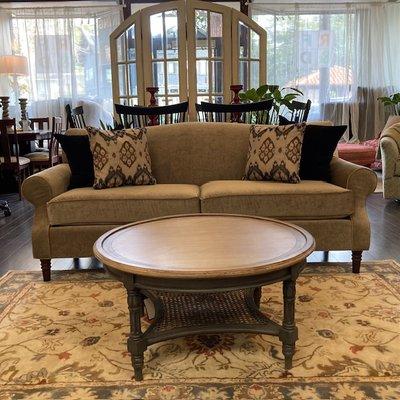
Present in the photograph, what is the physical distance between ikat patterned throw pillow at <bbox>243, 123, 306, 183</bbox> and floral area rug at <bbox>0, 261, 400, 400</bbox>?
2.48 feet

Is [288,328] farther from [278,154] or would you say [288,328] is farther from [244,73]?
[244,73]

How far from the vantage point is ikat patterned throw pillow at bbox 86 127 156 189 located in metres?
2.86

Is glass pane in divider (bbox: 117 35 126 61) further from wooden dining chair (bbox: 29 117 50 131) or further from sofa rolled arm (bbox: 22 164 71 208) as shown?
sofa rolled arm (bbox: 22 164 71 208)

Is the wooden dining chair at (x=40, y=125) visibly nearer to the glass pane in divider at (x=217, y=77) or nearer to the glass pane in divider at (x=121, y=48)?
the glass pane in divider at (x=121, y=48)

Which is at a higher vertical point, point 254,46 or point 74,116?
point 254,46

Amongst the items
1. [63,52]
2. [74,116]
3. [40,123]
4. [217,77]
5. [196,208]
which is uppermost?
[63,52]

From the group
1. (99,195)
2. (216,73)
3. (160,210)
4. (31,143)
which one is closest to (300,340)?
(160,210)

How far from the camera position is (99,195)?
2.66 m

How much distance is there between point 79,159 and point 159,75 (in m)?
2.61

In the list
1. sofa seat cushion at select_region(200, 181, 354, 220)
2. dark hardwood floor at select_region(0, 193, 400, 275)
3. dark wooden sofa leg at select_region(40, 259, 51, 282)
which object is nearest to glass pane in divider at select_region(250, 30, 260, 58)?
dark hardwood floor at select_region(0, 193, 400, 275)

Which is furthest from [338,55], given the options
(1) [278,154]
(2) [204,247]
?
(2) [204,247]

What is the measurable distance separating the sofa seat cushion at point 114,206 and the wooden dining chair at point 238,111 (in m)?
1.26

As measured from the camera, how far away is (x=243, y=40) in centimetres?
544

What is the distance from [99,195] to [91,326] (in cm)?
86
